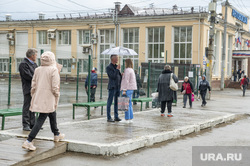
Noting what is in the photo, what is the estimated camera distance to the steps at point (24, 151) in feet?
18.9

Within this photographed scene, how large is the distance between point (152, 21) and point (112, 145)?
32056 mm

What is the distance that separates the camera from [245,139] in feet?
29.1

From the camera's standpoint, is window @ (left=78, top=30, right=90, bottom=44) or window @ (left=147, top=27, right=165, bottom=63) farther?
window @ (left=78, top=30, right=90, bottom=44)

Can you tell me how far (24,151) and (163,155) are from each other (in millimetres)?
2663

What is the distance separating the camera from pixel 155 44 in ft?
125

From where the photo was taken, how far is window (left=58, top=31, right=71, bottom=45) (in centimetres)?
4331

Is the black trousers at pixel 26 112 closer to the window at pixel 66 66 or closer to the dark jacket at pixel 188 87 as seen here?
the dark jacket at pixel 188 87

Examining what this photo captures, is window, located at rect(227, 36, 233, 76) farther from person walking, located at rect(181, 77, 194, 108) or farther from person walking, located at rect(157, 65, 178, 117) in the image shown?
person walking, located at rect(157, 65, 178, 117)

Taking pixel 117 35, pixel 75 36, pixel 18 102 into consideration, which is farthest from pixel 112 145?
pixel 75 36

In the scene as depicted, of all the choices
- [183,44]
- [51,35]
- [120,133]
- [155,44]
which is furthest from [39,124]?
[51,35]

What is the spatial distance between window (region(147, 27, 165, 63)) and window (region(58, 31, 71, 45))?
10861mm

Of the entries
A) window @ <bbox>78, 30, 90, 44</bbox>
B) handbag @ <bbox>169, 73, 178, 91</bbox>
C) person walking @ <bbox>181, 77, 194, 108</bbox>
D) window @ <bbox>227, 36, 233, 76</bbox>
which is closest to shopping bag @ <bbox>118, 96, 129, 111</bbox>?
handbag @ <bbox>169, 73, 178, 91</bbox>

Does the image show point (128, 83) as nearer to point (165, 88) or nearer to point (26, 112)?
point (165, 88)

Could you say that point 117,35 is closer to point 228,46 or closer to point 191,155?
point 228,46
